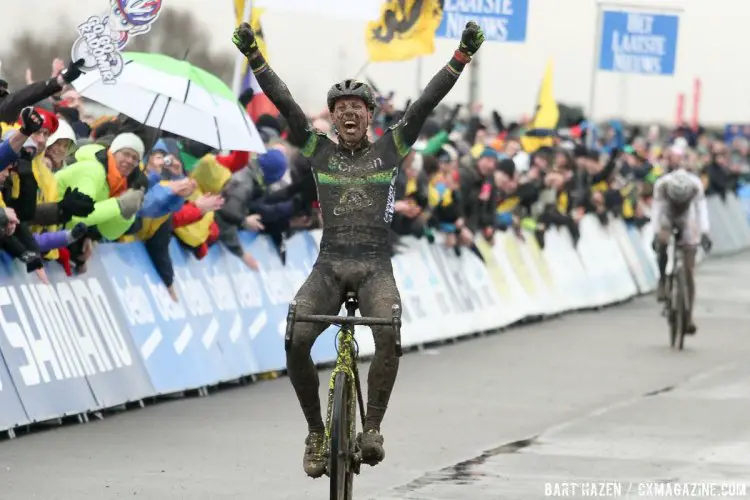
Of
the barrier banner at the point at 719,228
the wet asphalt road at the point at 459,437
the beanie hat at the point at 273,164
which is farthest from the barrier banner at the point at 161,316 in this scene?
the barrier banner at the point at 719,228

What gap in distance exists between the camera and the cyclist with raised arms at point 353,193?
947 cm

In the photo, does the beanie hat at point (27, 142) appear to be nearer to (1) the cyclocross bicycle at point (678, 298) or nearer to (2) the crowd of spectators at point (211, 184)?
(2) the crowd of spectators at point (211, 184)

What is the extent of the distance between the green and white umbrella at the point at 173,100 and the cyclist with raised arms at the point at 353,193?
4.24 metres

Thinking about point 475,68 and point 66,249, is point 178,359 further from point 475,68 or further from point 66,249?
point 475,68

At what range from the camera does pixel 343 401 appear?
894 centimetres

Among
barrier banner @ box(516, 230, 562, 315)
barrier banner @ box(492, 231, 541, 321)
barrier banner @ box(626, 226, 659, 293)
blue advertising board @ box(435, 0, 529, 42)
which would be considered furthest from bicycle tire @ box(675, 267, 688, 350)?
barrier banner @ box(626, 226, 659, 293)

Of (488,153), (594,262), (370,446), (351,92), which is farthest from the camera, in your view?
(594,262)

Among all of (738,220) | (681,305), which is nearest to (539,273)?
(681,305)

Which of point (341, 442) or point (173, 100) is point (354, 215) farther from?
point (173, 100)

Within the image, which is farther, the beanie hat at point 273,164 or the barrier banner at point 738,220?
the barrier banner at point 738,220

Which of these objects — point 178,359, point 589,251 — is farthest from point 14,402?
point 589,251

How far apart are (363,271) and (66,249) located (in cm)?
409

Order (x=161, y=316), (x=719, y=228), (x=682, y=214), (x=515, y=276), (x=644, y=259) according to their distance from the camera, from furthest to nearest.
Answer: (x=719, y=228) → (x=644, y=259) → (x=515, y=276) → (x=682, y=214) → (x=161, y=316)

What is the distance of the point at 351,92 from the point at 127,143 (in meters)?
4.22
